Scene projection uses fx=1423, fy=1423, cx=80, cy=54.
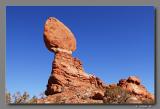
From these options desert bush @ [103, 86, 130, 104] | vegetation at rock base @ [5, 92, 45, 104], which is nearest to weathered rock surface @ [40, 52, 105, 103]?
desert bush @ [103, 86, 130, 104]

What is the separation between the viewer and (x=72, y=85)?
23875 millimetres

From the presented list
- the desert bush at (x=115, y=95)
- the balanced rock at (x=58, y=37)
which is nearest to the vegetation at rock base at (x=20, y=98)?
the balanced rock at (x=58, y=37)

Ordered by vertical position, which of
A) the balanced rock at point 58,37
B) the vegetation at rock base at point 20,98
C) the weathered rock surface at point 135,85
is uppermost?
the balanced rock at point 58,37

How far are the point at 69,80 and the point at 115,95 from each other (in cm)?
81

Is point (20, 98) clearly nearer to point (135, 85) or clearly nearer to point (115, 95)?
point (115, 95)

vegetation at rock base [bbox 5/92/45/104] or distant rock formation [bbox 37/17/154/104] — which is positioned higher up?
distant rock formation [bbox 37/17/154/104]

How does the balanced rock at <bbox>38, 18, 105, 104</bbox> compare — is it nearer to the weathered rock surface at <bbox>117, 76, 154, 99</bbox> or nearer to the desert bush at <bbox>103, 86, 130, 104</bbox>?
the desert bush at <bbox>103, 86, 130, 104</bbox>

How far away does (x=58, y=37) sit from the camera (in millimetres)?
23859

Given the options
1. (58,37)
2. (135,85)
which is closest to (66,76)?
(58,37)

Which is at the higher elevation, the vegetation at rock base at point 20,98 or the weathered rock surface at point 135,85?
the weathered rock surface at point 135,85

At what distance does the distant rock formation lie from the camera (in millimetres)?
23797

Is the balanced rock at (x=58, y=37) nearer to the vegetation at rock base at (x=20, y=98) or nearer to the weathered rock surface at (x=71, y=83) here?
the weathered rock surface at (x=71, y=83)

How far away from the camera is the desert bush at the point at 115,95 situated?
2380 centimetres

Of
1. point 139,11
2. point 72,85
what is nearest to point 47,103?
point 72,85
